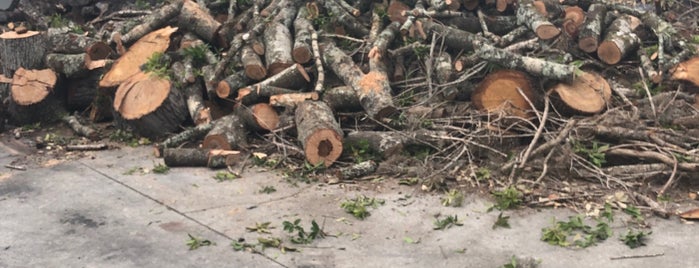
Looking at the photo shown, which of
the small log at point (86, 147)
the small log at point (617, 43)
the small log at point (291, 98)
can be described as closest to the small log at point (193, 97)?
the small log at point (291, 98)

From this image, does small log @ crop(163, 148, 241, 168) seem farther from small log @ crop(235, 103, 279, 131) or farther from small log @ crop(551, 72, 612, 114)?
small log @ crop(551, 72, 612, 114)

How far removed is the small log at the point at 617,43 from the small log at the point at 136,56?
586 cm

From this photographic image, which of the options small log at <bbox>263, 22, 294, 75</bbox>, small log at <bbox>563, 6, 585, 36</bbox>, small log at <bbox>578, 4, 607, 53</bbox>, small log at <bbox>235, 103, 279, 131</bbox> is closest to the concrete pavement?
small log at <bbox>235, 103, 279, 131</bbox>

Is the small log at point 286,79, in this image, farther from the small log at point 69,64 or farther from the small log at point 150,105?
the small log at point 69,64

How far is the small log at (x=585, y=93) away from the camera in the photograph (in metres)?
6.65

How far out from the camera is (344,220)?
5254 mm

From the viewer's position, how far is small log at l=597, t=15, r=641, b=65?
24.9 feet

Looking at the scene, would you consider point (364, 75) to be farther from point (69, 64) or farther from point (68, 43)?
point (68, 43)

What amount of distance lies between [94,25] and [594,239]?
9.53m

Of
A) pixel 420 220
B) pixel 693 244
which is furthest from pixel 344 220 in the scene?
pixel 693 244

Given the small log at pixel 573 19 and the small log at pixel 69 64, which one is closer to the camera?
the small log at pixel 573 19

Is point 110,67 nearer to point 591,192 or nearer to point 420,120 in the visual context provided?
point 420,120

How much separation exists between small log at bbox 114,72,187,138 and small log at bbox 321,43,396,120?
2.01m

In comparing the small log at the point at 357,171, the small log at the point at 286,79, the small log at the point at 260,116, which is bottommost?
the small log at the point at 357,171
